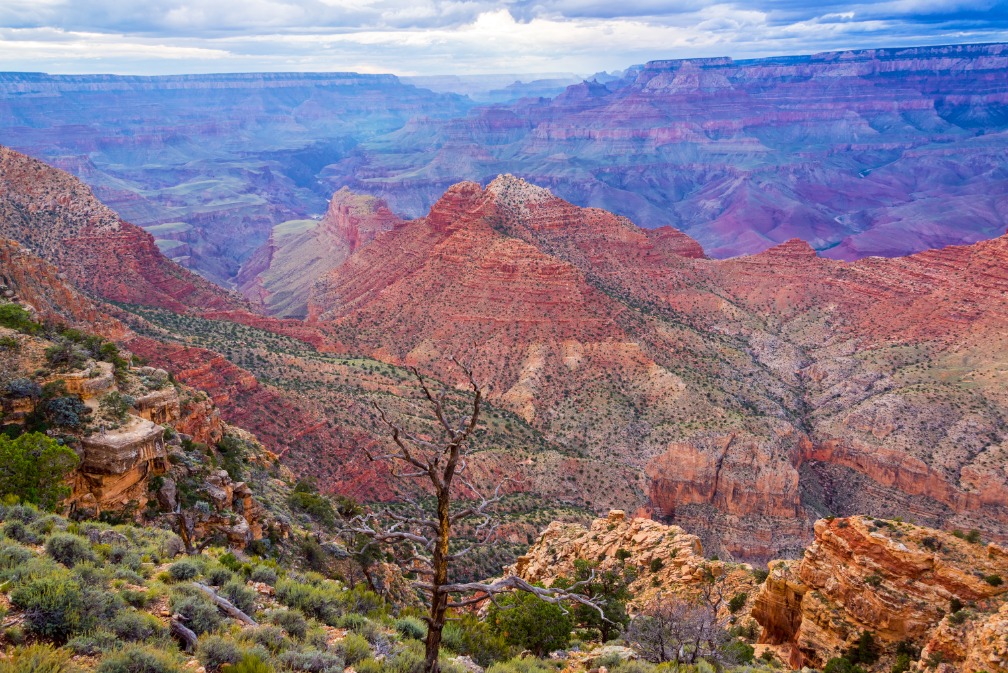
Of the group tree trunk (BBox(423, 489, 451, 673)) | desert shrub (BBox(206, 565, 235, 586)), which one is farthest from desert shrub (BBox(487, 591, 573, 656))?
tree trunk (BBox(423, 489, 451, 673))

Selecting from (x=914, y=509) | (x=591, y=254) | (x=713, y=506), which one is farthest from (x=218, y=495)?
(x=591, y=254)

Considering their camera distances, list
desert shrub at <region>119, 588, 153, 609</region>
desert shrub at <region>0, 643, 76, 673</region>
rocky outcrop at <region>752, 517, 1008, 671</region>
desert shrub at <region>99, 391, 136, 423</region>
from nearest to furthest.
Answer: desert shrub at <region>0, 643, 76, 673</region>
desert shrub at <region>119, 588, 153, 609</region>
rocky outcrop at <region>752, 517, 1008, 671</region>
desert shrub at <region>99, 391, 136, 423</region>

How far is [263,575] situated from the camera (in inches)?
710

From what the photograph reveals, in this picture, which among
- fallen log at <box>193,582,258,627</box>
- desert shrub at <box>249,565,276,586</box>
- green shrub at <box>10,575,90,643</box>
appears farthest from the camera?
desert shrub at <box>249,565,276,586</box>

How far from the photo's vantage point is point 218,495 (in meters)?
24.7

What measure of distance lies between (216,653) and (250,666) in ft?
2.93

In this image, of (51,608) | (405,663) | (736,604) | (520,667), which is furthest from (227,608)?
(736,604)

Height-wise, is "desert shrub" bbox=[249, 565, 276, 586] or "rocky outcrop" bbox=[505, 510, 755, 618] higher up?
"desert shrub" bbox=[249, 565, 276, 586]

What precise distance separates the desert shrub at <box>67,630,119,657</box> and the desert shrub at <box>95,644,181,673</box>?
270mm

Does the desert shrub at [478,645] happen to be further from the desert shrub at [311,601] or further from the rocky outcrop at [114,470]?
the rocky outcrop at [114,470]

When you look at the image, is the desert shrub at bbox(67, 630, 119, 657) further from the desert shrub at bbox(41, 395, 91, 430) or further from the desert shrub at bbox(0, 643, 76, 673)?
the desert shrub at bbox(41, 395, 91, 430)

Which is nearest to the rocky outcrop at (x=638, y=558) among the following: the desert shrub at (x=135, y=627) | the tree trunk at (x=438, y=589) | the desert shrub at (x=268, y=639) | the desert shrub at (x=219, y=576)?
the desert shrub at (x=219, y=576)

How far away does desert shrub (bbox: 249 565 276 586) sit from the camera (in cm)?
1786

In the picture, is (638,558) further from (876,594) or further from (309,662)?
(309,662)
